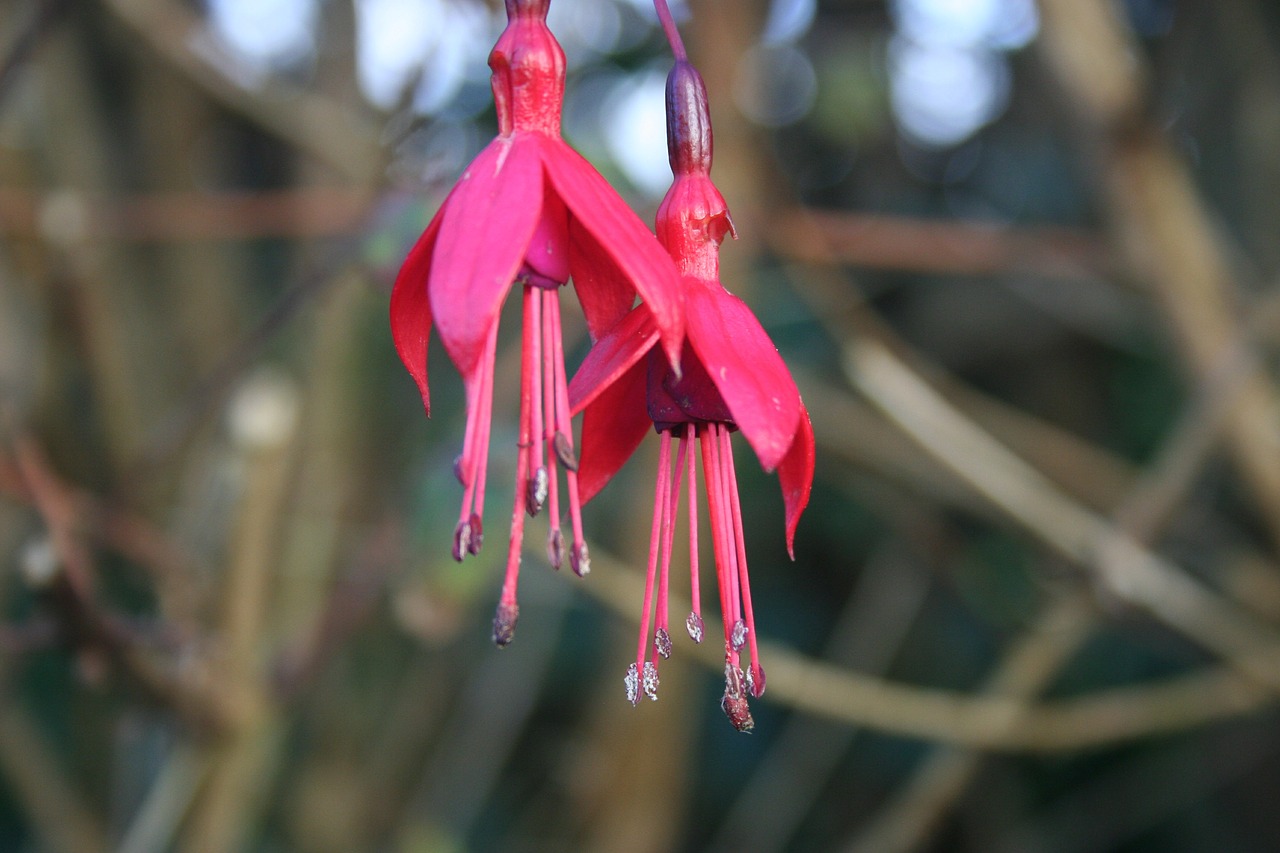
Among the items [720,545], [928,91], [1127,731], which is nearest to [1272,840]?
[1127,731]

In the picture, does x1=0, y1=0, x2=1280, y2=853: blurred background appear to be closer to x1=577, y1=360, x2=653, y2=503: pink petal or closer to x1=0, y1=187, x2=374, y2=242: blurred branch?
x1=0, y1=187, x2=374, y2=242: blurred branch

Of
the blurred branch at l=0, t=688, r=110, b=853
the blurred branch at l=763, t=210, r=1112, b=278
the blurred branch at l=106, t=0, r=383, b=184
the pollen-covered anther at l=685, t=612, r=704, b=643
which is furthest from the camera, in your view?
the blurred branch at l=0, t=688, r=110, b=853

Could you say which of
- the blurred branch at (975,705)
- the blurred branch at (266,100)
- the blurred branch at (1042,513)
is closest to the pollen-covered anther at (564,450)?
the blurred branch at (975,705)

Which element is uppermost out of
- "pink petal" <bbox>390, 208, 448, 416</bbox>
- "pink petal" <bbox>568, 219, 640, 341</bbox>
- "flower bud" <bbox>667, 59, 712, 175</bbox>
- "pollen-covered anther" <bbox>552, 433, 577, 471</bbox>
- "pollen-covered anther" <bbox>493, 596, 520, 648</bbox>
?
"flower bud" <bbox>667, 59, 712, 175</bbox>

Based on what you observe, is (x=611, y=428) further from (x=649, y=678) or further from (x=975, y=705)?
(x=975, y=705)

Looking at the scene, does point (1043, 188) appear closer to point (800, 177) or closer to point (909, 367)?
point (800, 177)

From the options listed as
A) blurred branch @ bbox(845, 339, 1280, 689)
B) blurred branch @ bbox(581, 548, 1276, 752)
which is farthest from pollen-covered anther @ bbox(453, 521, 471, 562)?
blurred branch @ bbox(845, 339, 1280, 689)

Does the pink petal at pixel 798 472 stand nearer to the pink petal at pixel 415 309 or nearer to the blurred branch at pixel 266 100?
the pink petal at pixel 415 309
